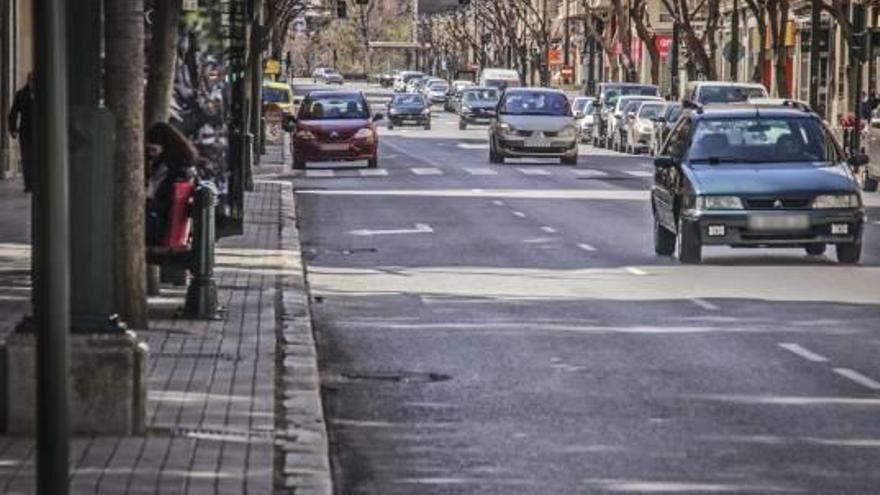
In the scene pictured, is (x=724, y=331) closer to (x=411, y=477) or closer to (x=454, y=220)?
(x=411, y=477)

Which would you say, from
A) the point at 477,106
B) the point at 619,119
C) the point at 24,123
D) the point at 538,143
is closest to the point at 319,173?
the point at 538,143

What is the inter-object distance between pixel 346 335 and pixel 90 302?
6316mm

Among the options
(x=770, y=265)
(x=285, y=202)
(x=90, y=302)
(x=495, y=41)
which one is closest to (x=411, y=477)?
(x=90, y=302)

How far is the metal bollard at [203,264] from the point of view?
54.0 feet

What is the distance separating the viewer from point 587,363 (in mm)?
14914

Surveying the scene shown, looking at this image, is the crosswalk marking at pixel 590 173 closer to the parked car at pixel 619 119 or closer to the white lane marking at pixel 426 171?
the white lane marking at pixel 426 171

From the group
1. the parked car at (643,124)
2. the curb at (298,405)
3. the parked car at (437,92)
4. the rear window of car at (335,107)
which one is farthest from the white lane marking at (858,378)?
the parked car at (437,92)

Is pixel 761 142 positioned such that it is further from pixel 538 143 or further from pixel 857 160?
pixel 538 143

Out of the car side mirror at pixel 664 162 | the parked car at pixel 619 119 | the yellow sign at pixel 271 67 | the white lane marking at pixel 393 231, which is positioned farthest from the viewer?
the yellow sign at pixel 271 67

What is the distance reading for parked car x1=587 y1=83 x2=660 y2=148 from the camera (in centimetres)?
7281

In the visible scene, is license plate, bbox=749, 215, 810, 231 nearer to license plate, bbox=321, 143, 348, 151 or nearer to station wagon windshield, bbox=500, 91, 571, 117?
license plate, bbox=321, 143, 348, 151

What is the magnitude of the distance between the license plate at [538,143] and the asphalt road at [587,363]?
75.9 feet

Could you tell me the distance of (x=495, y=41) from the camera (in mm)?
161375

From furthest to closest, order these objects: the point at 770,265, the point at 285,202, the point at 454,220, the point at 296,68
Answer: the point at 296,68
the point at 285,202
the point at 454,220
the point at 770,265
